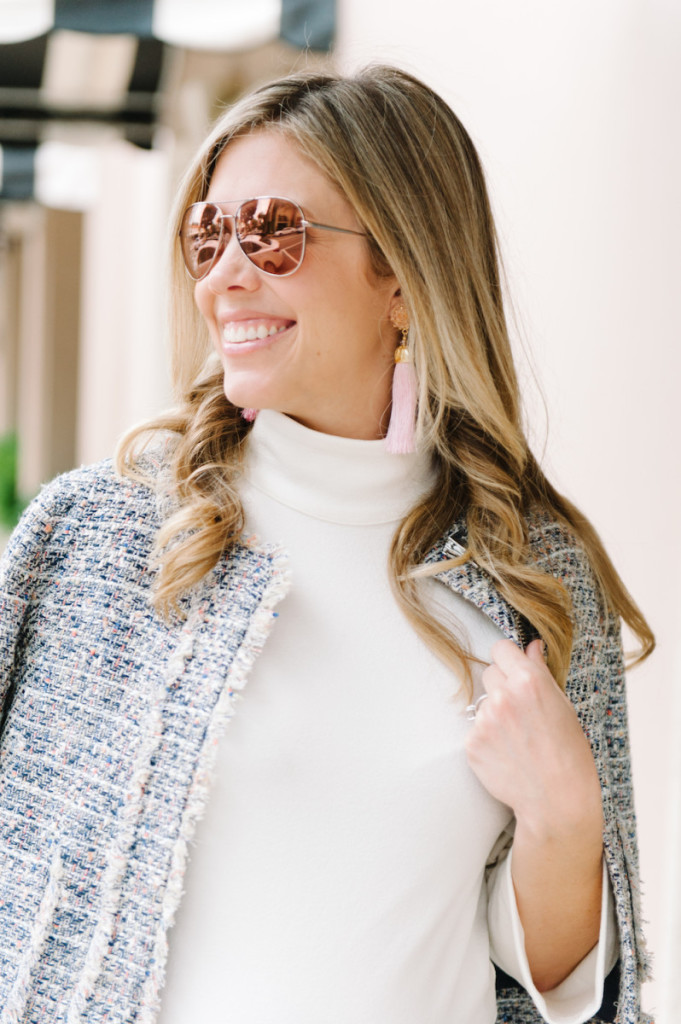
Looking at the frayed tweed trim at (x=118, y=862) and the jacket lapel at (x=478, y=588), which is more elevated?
the jacket lapel at (x=478, y=588)

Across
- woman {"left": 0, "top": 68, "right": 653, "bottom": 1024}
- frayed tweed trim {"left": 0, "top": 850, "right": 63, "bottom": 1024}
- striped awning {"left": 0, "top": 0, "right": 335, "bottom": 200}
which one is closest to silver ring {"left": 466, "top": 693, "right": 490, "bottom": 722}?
A: woman {"left": 0, "top": 68, "right": 653, "bottom": 1024}

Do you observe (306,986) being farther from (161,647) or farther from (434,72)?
(434,72)

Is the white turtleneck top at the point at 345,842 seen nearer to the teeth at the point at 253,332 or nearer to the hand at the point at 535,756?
the hand at the point at 535,756

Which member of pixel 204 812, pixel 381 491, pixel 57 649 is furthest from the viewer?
pixel 381 491

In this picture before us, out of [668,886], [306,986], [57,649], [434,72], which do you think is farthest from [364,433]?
[434,72]

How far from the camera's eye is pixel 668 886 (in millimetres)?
2252

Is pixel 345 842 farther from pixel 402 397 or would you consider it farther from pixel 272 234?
pixel 272 234

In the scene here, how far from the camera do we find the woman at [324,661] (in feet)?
5.32

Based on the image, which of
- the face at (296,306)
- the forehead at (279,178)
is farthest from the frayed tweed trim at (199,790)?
the forehead at (279,178)

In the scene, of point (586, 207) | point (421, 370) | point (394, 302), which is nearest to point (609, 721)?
point (421, 370)

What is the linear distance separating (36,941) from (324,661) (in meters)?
0.53

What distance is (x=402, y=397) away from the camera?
1.90m

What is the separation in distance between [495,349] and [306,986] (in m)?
1.00

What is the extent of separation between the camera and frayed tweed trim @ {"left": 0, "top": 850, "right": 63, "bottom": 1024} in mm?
1621
